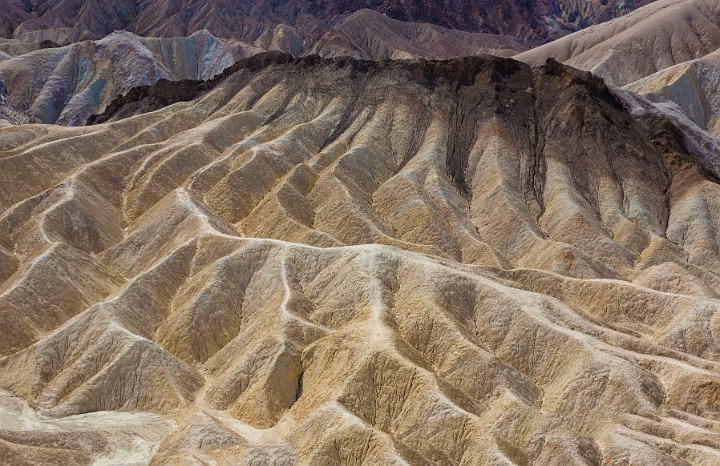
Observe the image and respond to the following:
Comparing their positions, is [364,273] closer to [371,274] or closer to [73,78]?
[371,274]

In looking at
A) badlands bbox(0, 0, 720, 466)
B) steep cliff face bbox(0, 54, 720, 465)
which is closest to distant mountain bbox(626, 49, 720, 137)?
badlands bbox(0, 0, 720, 466)

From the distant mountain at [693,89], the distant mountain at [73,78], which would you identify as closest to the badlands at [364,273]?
the distant mountain at [693,89]

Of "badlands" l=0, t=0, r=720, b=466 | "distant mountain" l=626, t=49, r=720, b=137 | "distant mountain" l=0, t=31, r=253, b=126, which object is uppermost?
"badlands" l=0, t=0, r=720, b=466

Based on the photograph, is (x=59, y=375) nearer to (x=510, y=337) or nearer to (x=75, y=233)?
(x=75, y=233)

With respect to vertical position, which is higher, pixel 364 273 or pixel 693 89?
pixel 364 273

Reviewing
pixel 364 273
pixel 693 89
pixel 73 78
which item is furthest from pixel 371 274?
pixel 73 78

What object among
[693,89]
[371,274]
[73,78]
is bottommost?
[693,89]

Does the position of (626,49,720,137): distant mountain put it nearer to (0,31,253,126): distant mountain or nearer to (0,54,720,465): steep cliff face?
(0,54,720,465): steep cliff face
